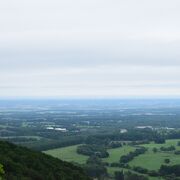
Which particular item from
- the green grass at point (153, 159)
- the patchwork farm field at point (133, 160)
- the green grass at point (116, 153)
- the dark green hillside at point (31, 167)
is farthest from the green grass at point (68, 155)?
the dark green hillside at point (31, 167)

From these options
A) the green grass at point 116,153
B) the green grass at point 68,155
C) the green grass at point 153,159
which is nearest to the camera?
the green grass at point 153,159

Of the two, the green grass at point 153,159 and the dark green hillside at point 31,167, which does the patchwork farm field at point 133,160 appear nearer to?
the green grass at point 153,159

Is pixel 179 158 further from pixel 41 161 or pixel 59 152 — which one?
pixel 41 161

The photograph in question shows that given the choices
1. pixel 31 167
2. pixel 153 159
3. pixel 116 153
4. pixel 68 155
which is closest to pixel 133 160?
pixel 153 159

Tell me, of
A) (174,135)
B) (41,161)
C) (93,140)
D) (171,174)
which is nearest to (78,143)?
(93,140)

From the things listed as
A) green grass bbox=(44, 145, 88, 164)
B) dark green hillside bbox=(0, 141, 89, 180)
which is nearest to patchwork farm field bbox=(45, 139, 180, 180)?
green grass bbox=(44, 145, 88, 164)

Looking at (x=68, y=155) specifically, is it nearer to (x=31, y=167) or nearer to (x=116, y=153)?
(x=116, y=153)
